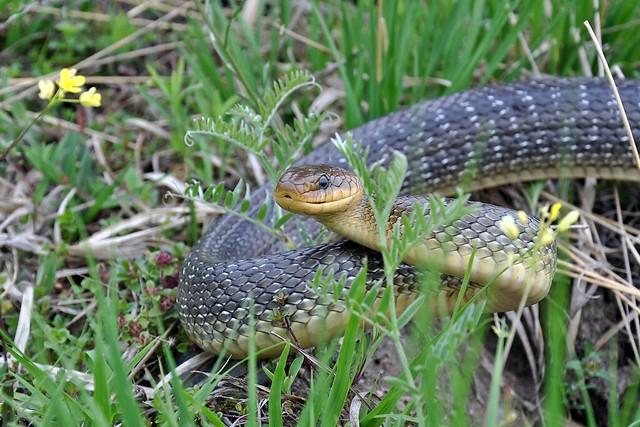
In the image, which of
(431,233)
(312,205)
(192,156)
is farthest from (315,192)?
(192,156)

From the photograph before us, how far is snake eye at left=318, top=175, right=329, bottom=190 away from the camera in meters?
2.92

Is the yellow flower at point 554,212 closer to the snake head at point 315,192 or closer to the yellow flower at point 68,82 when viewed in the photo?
the snake head at point 315,192

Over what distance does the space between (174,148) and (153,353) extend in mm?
1641

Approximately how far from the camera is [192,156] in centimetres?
436

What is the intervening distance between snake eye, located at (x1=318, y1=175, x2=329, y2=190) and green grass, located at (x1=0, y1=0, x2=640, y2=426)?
0.83 ft

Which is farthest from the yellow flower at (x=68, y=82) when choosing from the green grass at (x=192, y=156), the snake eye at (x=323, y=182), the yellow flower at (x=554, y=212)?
the yellow flower at (x=554, y=212)

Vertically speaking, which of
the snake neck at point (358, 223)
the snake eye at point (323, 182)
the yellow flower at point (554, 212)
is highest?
the yellow flower at point (554, 212)

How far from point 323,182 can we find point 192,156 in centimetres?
163

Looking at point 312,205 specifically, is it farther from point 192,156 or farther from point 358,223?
point 192,156

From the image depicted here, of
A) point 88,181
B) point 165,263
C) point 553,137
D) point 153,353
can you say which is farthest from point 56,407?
point 553,137

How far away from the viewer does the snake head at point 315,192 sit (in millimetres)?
2863

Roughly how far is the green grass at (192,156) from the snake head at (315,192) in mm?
Result: 210

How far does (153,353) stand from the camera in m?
3.12

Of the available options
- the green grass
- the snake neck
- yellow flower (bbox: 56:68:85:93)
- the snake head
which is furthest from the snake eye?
yellow flower (bbox: 56:68:85:93)
